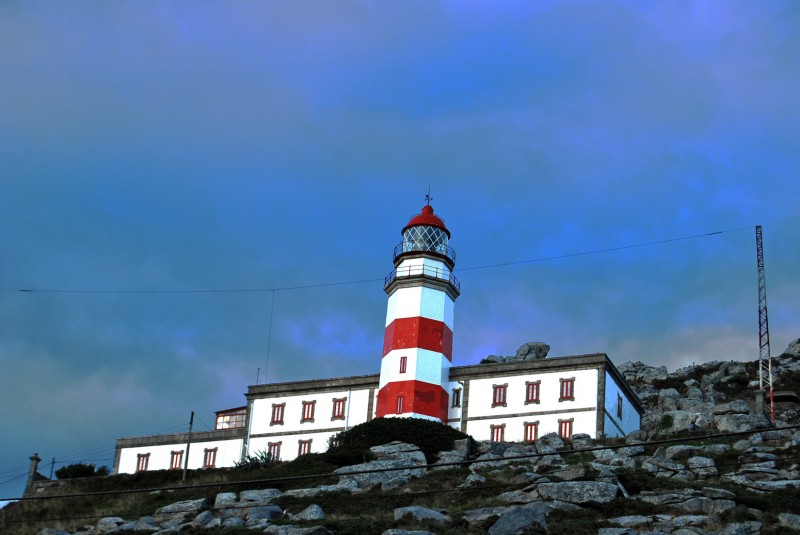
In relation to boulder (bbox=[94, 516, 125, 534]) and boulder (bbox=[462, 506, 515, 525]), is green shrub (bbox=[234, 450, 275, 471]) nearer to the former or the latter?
boulder (bbox=[94, 516, 125, 534])

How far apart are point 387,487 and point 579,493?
30.7ft

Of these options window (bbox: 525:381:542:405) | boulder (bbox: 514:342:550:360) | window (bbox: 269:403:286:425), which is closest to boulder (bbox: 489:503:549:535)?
window (bbox: 525:381:542:405)

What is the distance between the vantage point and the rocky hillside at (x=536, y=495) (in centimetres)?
3566

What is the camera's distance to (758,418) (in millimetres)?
52969

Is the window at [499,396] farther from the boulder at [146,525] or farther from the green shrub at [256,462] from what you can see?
the boulder at [146,525]

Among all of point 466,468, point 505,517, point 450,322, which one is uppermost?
point 450,322

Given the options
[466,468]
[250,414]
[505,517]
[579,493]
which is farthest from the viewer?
[250,414]

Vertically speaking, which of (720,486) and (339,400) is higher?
(339,400)

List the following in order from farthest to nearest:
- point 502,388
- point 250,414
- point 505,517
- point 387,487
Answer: point 250,414 < point 502,388 < point 387,487 < point 505,517

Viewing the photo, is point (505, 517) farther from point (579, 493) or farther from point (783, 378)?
point (783, 378)

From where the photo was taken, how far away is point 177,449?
6288 cm

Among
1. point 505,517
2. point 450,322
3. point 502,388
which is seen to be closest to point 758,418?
point 502,388

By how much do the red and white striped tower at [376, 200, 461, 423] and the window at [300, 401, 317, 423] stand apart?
13.7 ft

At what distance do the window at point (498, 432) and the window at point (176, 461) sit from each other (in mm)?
17826
